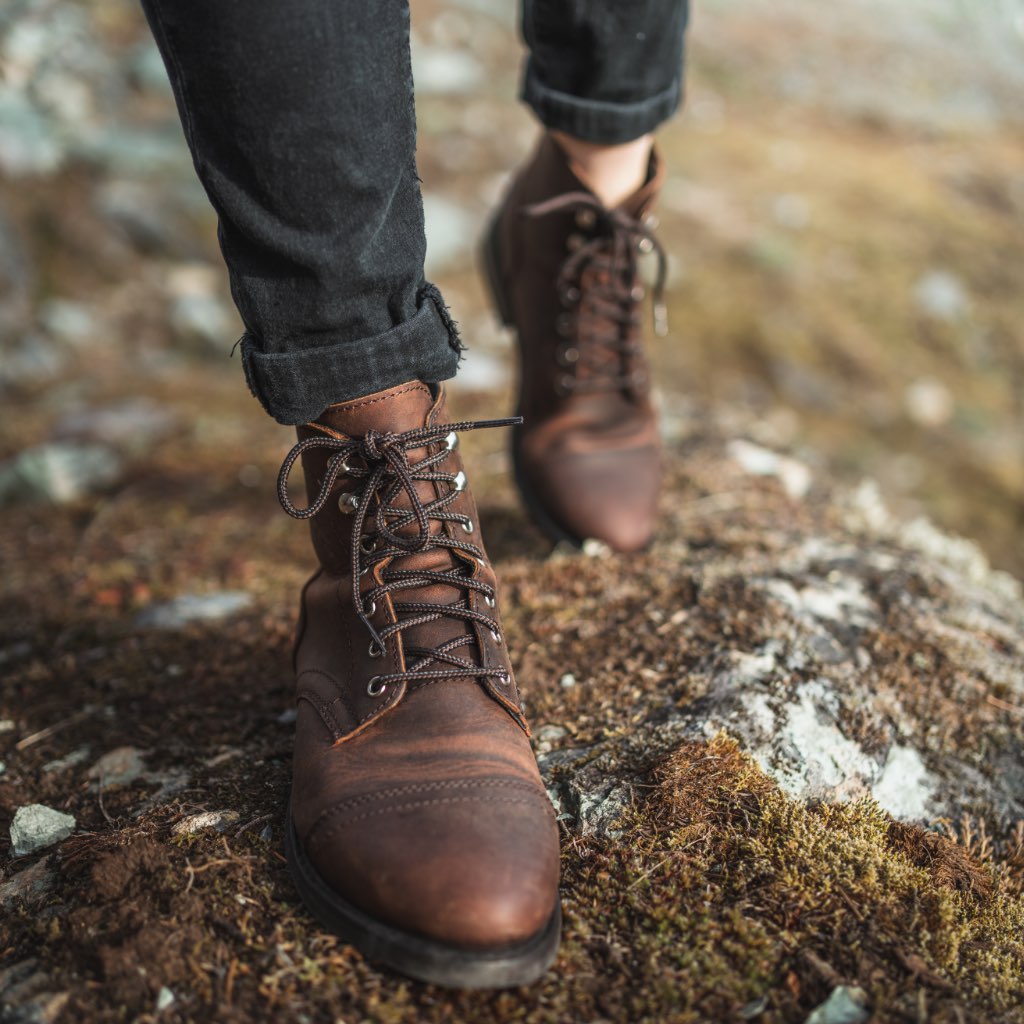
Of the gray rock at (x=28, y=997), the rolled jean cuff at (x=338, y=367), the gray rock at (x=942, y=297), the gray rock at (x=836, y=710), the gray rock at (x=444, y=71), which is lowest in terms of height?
the gray rock at (x=942, y=297)

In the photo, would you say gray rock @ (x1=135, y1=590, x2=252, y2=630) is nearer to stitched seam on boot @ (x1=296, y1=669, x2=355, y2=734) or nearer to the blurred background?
the blurred background

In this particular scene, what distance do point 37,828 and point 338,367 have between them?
102 cm

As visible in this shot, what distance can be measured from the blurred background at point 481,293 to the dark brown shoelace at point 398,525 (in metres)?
1.23

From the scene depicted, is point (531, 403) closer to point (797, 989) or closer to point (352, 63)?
point (352, 63)

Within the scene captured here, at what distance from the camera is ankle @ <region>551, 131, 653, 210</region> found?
2350 millimetres

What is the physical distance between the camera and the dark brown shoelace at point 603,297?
2.47 m

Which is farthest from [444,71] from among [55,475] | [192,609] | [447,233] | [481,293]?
[192,609]

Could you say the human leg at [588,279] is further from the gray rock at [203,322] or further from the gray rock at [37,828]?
the gray rock at [203,322]

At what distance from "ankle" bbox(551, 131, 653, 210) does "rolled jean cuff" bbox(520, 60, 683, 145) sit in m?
0.03

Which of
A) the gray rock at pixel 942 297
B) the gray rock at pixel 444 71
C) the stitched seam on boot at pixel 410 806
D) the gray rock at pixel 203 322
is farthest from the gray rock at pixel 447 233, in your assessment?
the stitched seam on boot at pixel 410 806

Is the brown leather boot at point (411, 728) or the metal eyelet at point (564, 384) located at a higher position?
the brown leather boot at point (411, 728)

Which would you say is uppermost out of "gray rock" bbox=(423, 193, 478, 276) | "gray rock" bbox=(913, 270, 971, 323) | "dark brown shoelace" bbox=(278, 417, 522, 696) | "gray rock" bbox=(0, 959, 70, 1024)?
"dark brown shoelace" bbox=(278, 417, 522, 696)

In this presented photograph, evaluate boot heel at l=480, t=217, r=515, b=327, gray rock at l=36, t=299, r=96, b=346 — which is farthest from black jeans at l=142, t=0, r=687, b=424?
gray rock at l=36, t=299, r=96, b=346

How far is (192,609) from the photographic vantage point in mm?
2512
